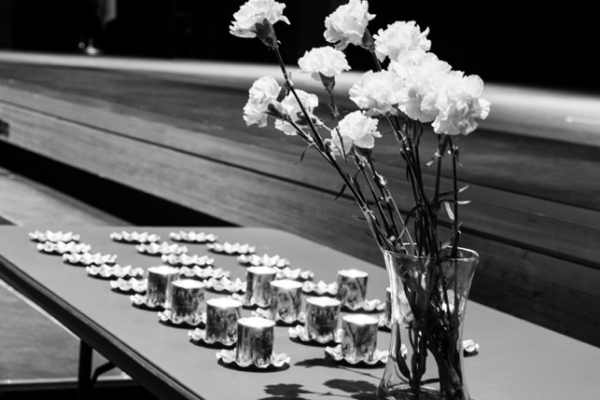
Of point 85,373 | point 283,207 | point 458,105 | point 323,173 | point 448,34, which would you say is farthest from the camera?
point 448,34

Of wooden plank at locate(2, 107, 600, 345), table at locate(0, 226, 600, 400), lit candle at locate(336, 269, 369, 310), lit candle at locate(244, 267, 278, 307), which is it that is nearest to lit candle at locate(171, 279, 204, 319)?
table at locate(0, 226, 600, 400)

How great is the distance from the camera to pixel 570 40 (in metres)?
9.08

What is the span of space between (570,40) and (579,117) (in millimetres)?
4294

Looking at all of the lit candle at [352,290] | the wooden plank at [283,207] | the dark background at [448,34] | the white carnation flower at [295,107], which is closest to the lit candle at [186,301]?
the lit candle at [352,290]

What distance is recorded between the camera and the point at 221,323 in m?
1.17

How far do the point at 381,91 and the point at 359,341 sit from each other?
0.40m

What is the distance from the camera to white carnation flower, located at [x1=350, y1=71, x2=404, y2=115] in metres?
0.82

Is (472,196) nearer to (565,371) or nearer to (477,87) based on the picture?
(565,371)

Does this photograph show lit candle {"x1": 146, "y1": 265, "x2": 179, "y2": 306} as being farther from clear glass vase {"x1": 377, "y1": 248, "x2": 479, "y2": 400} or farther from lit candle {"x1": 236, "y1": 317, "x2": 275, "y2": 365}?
clear glass vase {"x1": 377, "y1": 248, "x2": 479, "y2": 400}

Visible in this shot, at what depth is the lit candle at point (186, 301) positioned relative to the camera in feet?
4.09

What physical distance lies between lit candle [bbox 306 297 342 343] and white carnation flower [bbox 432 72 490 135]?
1.55 ft

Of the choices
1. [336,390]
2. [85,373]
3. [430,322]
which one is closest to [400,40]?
[430,322]

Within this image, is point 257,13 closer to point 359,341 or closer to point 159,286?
point 359,341

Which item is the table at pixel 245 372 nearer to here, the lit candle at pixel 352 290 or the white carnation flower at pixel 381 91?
the lit candle at pixel 352 290
